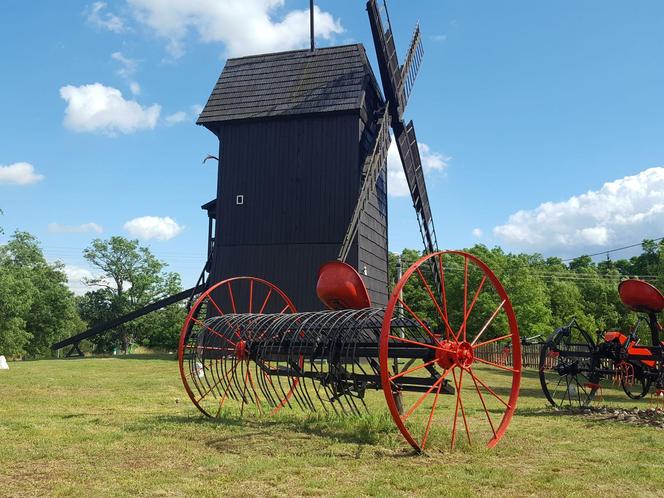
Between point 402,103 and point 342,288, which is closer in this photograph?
point 342,288

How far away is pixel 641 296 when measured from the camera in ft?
40.1

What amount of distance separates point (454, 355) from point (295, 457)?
230 centimetres

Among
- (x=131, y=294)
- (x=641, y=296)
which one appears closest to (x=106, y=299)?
(x=131, y=294)

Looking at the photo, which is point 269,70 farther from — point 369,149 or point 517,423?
point 517,423

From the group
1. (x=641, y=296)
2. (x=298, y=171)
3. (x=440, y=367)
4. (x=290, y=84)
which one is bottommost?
(x=440, y=367)

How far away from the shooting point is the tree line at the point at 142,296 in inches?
1769

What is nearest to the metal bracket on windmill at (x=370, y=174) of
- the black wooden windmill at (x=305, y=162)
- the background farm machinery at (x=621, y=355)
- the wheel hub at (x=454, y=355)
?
the black wooden windmill at (x=305, y=162)

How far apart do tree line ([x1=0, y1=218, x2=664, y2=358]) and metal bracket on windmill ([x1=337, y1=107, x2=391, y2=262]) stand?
942 inches

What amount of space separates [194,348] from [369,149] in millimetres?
16007

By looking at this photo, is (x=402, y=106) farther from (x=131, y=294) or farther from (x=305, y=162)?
(x=131, y=294)

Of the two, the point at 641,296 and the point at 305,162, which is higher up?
the point at 305,162

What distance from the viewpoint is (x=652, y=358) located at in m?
11.5

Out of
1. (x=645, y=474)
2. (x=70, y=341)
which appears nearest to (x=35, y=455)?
(x=645, y=474)

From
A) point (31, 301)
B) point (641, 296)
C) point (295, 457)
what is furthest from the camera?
point (31, 301)
